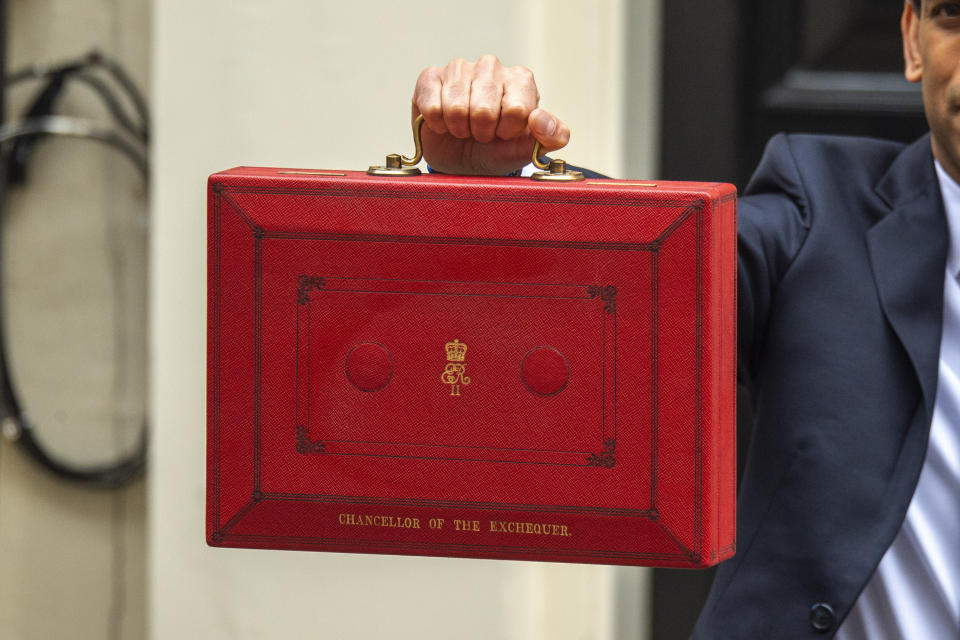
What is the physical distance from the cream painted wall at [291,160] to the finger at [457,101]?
0.55 m

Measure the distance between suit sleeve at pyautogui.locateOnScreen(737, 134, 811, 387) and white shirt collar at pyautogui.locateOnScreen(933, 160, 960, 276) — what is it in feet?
0.38

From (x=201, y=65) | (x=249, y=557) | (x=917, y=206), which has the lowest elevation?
(x=249, y=557)

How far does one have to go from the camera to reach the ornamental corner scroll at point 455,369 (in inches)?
28.7

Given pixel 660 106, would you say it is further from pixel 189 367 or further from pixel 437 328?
pixel 437 328

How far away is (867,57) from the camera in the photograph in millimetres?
1532

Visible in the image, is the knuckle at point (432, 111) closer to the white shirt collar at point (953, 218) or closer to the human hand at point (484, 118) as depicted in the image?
the human hand at point (484, 118)

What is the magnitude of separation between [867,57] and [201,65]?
895mm

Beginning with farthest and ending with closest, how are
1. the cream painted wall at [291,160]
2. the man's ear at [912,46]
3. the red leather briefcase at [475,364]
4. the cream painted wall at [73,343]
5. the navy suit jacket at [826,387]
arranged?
the cream painted wall at [73,343] < the cream painted wall at [291,160] < the man's ear at [912,46] < the navy suit jacket at [826,387] < the red leather briefcase at [475,364]

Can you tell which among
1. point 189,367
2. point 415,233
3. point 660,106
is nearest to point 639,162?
point 660,106

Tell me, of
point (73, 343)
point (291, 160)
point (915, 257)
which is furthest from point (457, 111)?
point (73, 343)

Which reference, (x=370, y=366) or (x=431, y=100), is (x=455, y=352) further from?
(x=431, y=100)

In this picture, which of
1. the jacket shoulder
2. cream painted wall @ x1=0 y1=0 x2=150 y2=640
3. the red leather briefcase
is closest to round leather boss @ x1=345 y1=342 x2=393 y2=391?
the red leather briefcase

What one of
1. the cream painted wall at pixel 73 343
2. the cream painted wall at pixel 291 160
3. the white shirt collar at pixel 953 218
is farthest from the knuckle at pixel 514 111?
the cream painted wall at pixel 73 343

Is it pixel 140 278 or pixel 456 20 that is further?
pixel 140 278
